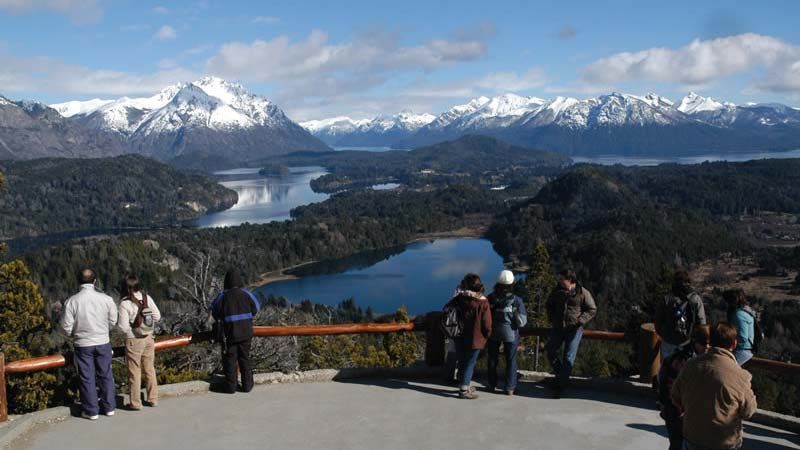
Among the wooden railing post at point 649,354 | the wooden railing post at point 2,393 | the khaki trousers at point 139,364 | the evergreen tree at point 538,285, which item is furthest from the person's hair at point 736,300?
the evergreen tree at point 538,285

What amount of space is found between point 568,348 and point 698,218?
181m

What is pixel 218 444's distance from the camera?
842 cm

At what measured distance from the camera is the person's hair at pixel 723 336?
20.3ft

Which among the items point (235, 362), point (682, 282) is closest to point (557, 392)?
point (682, 282)

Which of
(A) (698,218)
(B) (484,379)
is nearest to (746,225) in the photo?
(A) (698,218)

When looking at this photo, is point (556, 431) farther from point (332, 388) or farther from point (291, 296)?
point (291, 296)

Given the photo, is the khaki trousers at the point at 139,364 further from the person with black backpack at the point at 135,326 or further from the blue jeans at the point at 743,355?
the blue jeans at the point at 743,355

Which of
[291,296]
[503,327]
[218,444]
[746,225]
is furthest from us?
[746,225]

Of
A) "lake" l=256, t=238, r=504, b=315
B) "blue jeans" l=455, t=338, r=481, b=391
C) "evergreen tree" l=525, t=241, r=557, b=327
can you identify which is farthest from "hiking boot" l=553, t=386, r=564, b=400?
"lake" l=256, t=238, r=504, b=315

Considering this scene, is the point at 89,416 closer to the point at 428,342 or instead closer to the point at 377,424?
the point at 377,424

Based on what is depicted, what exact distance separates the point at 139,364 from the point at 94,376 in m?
0.60

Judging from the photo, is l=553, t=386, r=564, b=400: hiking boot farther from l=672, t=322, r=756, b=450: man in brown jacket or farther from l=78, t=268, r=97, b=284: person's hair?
l=78, t=268, r=97, b=284: person's hair

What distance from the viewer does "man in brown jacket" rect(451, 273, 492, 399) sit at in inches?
394

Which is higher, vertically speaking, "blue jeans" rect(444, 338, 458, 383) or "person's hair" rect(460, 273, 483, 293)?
"person's hair" rect(460, 273, 483, 293)
